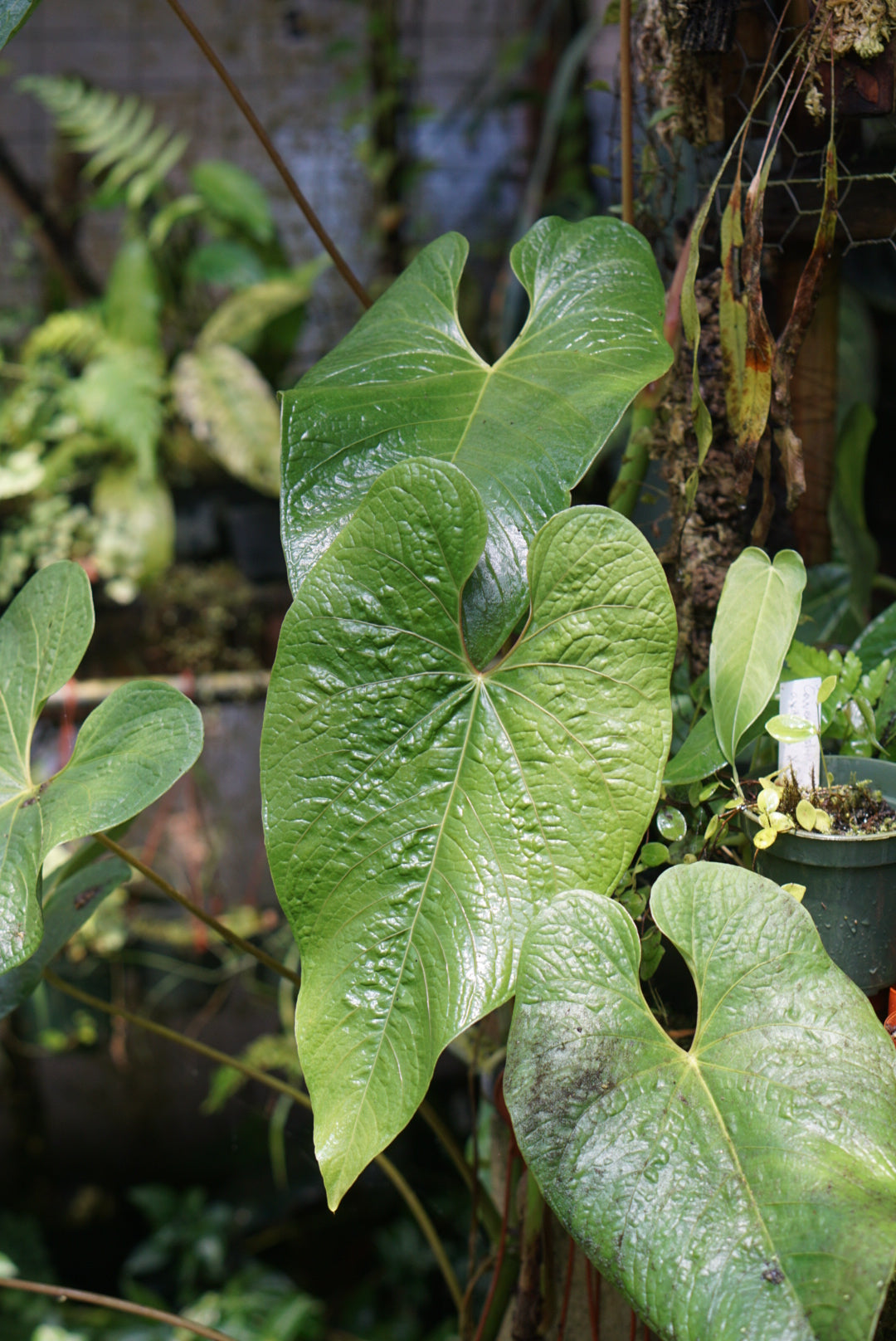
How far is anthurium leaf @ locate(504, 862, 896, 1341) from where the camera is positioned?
50 cm

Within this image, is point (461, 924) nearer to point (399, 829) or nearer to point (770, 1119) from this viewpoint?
point (399, 829)

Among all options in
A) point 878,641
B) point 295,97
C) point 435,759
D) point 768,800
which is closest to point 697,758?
point 768,800

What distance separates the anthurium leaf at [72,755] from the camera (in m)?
0.65

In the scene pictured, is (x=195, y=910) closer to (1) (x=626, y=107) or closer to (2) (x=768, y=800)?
(2) (x=768, y=800)

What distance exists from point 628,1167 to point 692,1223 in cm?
4

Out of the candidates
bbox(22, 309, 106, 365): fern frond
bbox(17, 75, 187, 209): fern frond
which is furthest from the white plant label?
bbox(17, 75, 187, 209): fern frond

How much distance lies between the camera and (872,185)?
0.86 metres

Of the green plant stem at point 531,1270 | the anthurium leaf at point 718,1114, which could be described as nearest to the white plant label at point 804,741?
the anthurium leaf at point 718,1114

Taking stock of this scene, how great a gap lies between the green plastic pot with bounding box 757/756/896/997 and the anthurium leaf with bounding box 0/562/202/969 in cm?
44

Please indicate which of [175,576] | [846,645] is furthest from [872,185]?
[175,576]

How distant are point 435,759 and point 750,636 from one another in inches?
9.3

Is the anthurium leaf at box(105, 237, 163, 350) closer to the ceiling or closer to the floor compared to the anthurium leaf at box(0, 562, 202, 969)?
closer to the ceiling

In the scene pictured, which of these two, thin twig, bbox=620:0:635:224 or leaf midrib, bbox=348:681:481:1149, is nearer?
leaf midrib, bbox=348:681:481:1149

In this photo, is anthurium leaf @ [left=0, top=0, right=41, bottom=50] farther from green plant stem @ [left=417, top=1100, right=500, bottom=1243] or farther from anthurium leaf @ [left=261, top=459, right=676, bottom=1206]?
green plant stem @ [left=417, top=1100, right=500, bottom=1243]
